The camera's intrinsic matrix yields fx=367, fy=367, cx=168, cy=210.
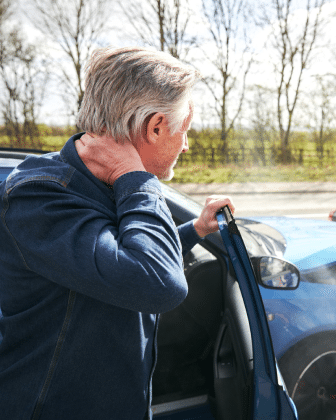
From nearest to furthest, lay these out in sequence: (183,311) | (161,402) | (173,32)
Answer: (161,402)
(183,311)
(173,32)

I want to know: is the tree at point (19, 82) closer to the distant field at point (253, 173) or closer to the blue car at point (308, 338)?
the distant field at point (253, 173)

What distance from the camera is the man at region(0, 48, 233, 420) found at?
30.3 inches

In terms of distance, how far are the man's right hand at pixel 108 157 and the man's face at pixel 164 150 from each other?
5 centimetres

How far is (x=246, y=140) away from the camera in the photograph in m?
16.2

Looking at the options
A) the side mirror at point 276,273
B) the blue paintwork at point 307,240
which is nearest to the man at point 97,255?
the side mirror at point 276,273

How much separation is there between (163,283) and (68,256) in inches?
8.0

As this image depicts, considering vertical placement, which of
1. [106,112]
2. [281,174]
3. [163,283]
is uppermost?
[106,112]

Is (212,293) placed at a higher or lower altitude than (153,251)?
lower

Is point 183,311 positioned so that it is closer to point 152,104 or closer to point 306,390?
point 306,390

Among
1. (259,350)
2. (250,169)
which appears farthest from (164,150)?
(250,169)

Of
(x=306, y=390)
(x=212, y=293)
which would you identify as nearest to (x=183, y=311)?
(x=212, y=293)

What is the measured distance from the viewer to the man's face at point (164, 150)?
0.97 m

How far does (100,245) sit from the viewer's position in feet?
2.51

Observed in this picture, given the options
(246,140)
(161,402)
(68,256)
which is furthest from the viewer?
(246,140)
